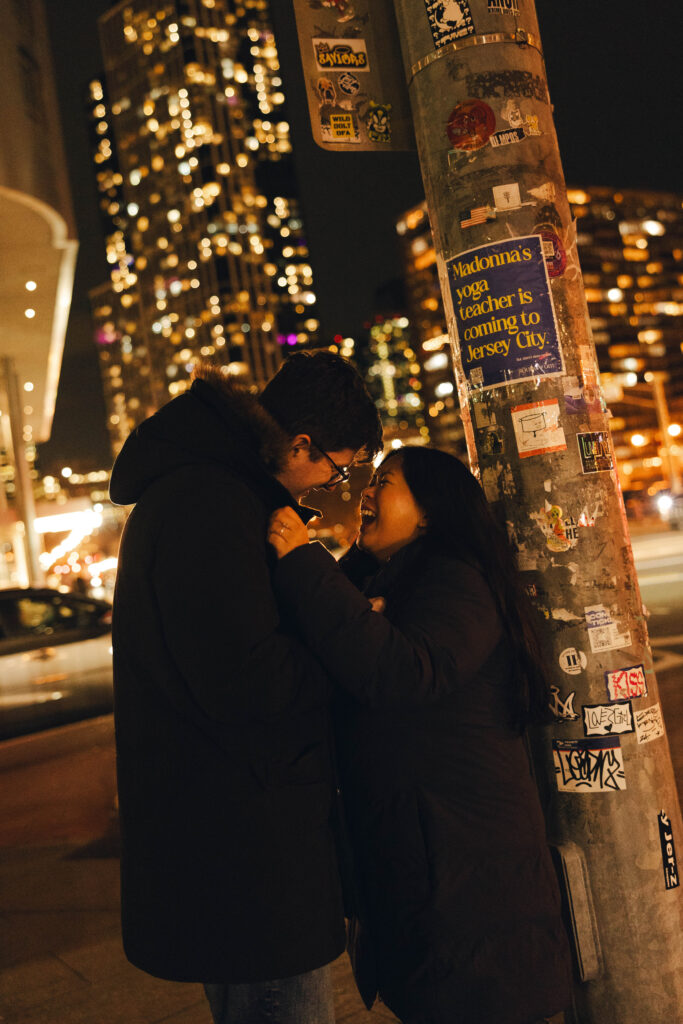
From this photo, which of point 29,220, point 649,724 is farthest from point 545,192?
point 29,220

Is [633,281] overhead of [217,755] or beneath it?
overhead

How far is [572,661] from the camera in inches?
97.3

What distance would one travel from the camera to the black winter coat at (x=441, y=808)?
188 centimetres

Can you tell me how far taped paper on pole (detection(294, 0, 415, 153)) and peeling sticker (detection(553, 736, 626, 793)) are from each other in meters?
2.04

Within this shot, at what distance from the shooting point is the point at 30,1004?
3721mm

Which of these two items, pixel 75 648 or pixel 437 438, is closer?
pixel 75 648

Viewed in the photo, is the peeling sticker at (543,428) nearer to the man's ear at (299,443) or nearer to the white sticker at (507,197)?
the white sticker at (507,197)

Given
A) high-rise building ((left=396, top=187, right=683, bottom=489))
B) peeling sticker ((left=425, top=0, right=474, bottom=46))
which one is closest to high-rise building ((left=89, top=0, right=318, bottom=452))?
high-rise building ((left=396, top=187, right=683, bottom=489))

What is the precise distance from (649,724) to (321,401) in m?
1.40

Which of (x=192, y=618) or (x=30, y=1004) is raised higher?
(x=192, y=618)

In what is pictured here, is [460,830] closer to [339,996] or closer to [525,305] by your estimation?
[525,305]

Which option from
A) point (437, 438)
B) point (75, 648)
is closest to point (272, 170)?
point (437, 438)

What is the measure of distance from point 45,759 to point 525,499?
7.09 meters

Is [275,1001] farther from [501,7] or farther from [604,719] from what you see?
[501,7]
